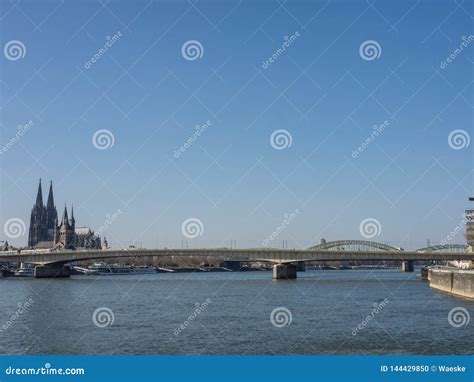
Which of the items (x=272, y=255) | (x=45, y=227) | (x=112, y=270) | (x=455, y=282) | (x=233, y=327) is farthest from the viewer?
(x=45, y=227)

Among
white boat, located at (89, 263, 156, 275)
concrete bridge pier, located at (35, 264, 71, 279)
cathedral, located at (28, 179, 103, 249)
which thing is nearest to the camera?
concrete bridge pier, located at (35, 264, 71, 279)

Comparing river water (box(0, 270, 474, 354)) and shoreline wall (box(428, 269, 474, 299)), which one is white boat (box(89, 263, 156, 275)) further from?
river water (box(0, 270, 474, 354))

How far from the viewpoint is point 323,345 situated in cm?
2191

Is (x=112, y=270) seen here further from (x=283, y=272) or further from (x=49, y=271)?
(x=283, y=272)

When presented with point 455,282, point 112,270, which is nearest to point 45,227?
point 112,270

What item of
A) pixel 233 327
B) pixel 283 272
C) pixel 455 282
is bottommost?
pixel 233 327

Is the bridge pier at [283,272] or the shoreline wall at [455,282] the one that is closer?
the shoreline wall at [455,282]

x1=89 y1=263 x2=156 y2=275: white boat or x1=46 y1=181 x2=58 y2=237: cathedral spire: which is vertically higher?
x1=46 y1=181 x2=58 y2=237: cathedral spire

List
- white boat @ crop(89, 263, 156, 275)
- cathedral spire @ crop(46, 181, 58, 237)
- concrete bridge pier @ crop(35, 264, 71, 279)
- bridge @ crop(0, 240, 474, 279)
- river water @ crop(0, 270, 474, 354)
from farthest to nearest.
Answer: cathedral spire @ crop(46, 181, 58, 237)
white boat @ crop(89, 263, 156, 275)
concrete bridge pier @ crop(35, 264, 71, 279)
bridge @ crop(0, 240, 474, 279)
river water @ crop(0, 270, 474, 354)

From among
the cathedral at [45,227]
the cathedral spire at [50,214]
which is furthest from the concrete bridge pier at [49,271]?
the cathedral spire at [50,214]

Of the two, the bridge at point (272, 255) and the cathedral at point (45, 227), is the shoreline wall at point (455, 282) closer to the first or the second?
the bridge at point (272, 255)

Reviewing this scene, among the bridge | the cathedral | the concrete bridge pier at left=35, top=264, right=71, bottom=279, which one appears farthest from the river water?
the cathedral

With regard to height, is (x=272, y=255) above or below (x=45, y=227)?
below

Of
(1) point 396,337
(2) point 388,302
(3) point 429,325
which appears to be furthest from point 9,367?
(2) point 388,302
